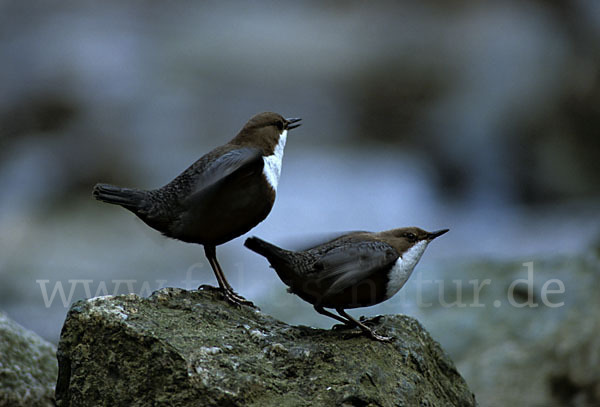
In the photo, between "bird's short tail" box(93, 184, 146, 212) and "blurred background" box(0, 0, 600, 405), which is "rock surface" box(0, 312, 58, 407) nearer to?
"bird's short tail" box(93, 184, 146, 212)

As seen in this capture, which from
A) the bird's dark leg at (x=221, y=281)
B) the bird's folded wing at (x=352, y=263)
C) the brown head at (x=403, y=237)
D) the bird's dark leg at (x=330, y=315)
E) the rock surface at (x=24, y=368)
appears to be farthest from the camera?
the rock surface at (x=24, y=368)

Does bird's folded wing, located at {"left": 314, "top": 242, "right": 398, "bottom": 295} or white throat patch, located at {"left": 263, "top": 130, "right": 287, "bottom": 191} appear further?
white throat patch, located at {"left": 263, "top": 130, "right": 287, "bottom": 191}

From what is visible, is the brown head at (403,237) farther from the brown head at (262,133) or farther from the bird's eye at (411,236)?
the brown head at (262,133)

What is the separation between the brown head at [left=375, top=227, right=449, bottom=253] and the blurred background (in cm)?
509

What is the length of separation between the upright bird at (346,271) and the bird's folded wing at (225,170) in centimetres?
39

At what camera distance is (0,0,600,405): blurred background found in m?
9.95

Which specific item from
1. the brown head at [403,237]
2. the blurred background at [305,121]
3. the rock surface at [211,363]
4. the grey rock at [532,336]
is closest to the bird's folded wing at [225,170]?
the rock surface at [211,363]

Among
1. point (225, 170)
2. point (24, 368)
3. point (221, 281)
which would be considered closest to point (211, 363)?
point (221, 281)

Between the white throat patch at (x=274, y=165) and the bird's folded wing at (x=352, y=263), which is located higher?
the white throat patch at (x=274, y=165)

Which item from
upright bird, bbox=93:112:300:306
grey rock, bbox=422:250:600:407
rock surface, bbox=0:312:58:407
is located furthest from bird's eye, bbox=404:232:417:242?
grey rock, bbox=422:250:600:407

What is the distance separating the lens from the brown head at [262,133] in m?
3.67

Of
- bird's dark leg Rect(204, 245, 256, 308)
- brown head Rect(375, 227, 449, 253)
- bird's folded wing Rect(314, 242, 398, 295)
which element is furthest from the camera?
bird's dark leg Rect(204, 245, 256, 308)

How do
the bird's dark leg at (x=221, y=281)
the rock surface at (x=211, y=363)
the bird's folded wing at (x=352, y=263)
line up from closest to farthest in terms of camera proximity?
the rock surface at (x=211, y=363) < the bird's folded wing at (x=352, y=263) < the bird's dark leg at (x=221, y=281)

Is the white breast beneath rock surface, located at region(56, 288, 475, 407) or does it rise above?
above
